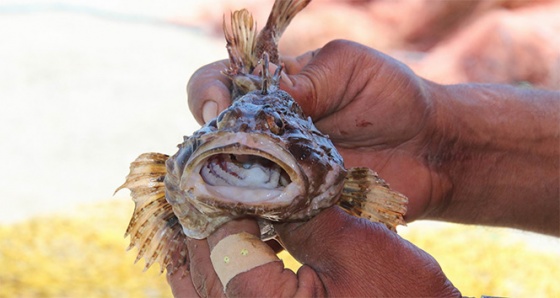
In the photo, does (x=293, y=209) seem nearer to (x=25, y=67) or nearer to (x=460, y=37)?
(x=460, y=37)

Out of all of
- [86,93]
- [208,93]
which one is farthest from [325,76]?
[86,93]

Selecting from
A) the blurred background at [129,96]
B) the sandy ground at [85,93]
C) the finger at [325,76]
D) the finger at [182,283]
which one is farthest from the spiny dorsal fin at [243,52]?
the sandy ground at [85,93]

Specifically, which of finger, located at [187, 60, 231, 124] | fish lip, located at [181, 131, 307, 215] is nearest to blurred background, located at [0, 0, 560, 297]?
finger, located at [187, 60, 231, 124]

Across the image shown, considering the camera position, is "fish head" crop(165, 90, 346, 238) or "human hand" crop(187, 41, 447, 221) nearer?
"fish head" crop(165, 90, 346, 238)

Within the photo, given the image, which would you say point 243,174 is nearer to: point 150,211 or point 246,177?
point 246,177

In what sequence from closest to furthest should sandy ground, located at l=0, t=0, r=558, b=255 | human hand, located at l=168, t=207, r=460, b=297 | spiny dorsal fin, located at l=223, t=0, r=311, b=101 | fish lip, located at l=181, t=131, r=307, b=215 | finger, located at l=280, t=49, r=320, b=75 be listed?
fish lip, located at l=181, t=131, r=307, b=215 < human hand, located at l=168, t=207, r=460, b=297 < spiny dorsal fin, located at l=223, t=0, r=311, b=101 < finger, located at l=280, t=49, r=320, b=75 < sandy ground, located at l=0, t=0, r=558, b=255

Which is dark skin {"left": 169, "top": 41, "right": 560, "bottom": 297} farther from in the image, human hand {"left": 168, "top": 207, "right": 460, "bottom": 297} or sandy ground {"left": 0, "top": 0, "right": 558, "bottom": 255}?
sandy ground {"left": 0, "top": 0, "right": 558, "bottom": 255}

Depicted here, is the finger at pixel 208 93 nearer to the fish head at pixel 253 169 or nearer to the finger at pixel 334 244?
the fish head at pixel 253 169
